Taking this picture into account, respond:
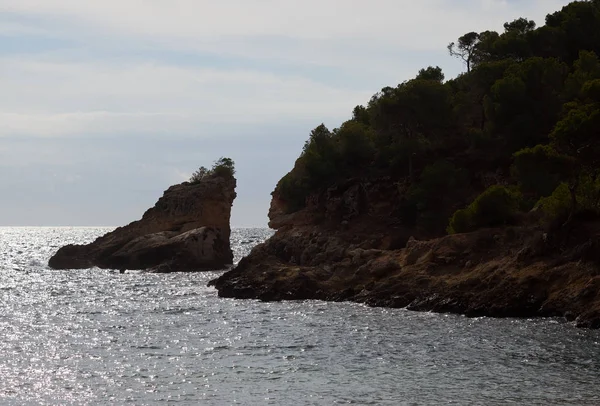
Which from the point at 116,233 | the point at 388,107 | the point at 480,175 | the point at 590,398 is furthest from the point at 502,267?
the point at 116,233

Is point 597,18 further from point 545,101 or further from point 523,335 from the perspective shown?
point 523,335

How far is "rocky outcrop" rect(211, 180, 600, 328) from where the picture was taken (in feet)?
157

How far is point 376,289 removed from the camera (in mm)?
56906

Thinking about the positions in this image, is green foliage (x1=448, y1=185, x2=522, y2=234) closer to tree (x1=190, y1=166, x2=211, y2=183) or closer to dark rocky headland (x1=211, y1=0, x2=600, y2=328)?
dark rocky headland (x1=211, y1=0, x2=600, y2=328)

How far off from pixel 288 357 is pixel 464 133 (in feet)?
192

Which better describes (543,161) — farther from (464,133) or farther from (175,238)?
(175,238)

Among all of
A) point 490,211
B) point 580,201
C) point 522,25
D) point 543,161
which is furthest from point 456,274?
point 522,25

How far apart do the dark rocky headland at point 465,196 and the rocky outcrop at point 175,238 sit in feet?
26.6

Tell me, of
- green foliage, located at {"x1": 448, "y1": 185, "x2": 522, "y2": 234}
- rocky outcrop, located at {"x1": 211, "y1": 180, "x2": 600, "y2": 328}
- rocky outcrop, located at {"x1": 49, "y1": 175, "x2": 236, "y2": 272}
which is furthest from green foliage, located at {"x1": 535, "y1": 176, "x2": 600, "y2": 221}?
rocky outcrop, located at {"x1": 49, "y1": 175, "x2": 236, "y2": 272}

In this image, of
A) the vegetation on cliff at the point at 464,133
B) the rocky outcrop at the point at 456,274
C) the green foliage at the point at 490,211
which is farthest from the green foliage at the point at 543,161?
the vegetation on cliff at the point at 464,133

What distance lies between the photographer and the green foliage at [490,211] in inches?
2445

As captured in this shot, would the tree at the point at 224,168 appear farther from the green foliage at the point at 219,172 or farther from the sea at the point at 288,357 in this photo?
the sea at the point at 288,357

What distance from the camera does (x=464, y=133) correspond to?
9156cm

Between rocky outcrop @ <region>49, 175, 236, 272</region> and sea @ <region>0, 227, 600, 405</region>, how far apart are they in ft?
120
